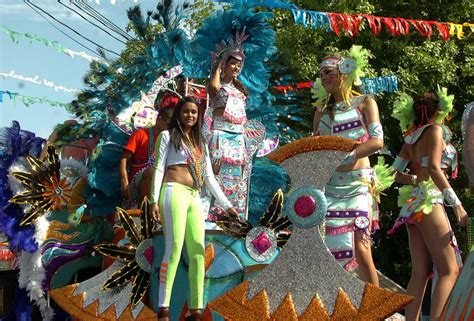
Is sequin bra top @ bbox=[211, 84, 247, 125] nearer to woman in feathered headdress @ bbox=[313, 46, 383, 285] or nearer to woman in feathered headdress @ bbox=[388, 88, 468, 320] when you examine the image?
woman in feathered headdress @ bbox=[313, 46, 383, 285]

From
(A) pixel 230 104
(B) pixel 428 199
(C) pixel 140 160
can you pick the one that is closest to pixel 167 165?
(A) pixel 230 104

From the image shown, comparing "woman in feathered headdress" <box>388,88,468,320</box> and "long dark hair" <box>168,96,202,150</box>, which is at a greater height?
"long dark hair" <box>168,96,202,150</box>

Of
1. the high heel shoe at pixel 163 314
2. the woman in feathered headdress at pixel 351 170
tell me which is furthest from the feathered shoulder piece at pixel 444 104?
the high heel shoe at pixel 163 314

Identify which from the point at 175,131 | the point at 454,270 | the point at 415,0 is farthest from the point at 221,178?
the point at 415,0

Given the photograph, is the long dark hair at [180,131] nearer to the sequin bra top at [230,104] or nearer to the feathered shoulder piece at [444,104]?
the sequin bra top at [230,104]

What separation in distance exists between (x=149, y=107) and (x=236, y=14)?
1.06 m

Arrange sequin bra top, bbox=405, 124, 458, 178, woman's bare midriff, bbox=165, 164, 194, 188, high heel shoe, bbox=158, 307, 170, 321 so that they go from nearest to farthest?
high heel shoe, bbox=158, 307, 170, 321
woman's bare midriff, bbox=165, 164, 194, 188
sequin bra top, bbox=405, 124, 458, 178

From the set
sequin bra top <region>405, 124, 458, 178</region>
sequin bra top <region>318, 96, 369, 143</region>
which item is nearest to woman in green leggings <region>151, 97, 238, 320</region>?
sequin bra top <region>318, 96, 369, 143</region>

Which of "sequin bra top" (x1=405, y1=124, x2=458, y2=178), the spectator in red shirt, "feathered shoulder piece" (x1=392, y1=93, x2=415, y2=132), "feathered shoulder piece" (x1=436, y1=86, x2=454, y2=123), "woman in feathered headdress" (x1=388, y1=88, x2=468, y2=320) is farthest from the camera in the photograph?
the spectator in red shirt

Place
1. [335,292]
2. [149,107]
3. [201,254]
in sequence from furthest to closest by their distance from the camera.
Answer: [149,107] < [201,254] < [335,292]

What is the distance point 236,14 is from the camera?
20.7 feet

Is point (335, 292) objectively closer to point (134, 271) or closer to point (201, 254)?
point (201, 254)

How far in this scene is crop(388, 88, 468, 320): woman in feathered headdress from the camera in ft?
18.0

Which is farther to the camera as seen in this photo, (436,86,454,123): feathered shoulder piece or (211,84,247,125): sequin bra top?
(436,86,454,123): feathered shoulder piece
